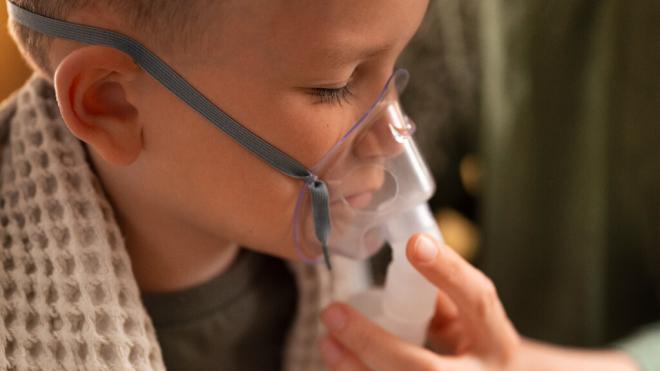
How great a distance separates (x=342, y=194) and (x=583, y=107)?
495mm

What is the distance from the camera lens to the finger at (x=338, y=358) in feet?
3.02

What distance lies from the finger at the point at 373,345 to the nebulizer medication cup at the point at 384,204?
5cm

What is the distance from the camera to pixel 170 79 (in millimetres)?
742

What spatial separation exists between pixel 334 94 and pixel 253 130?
89 mm

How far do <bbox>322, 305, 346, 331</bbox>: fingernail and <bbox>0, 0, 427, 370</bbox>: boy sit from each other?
10cm

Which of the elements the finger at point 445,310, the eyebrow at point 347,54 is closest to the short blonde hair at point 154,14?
the eyebrow at point 347,54

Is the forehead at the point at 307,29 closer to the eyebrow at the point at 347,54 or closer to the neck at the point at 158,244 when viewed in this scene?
the eyebrow at the point at 347,54

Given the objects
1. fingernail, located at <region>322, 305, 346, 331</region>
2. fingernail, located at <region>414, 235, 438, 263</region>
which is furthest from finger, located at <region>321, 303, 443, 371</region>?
fingernail, located at <region>414, 235, 438, 263</region>

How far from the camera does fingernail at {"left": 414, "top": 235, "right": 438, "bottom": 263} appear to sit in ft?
2.78

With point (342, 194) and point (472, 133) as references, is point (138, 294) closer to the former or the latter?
point (342, 194)

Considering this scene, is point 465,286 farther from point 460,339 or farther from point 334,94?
point 334,94

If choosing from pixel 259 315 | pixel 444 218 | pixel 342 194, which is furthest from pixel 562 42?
pixel 259 315

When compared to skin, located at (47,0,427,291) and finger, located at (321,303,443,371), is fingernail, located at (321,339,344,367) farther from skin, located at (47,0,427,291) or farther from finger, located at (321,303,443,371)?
skin, located at (47,0,427,291)

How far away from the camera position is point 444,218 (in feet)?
4.59
